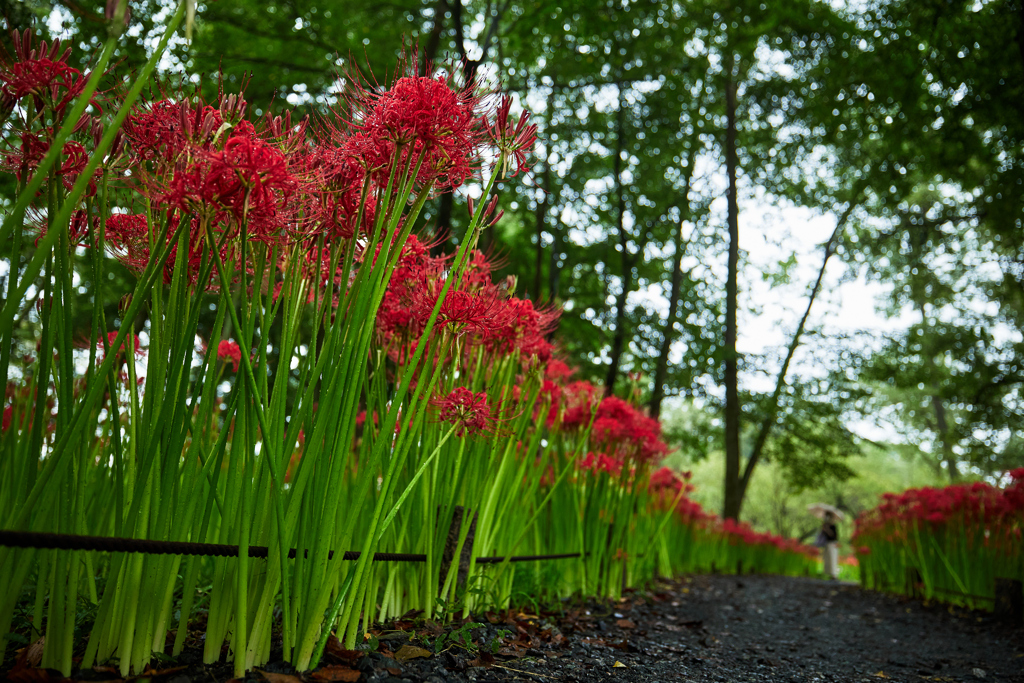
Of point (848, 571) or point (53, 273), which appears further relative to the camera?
point (848, 571)

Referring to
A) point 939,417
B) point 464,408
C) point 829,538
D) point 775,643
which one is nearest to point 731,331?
point 829,538

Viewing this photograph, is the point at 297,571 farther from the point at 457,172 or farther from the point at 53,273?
the point at 457,172

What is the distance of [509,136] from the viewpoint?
Answer: 1.77 metres

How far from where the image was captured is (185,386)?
1530 mm

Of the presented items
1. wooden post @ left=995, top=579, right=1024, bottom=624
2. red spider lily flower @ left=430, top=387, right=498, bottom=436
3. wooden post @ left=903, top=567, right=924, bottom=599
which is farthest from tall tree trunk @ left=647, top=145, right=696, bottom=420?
red spider lily flower @ left=430, top=387, right=498, bottom=436

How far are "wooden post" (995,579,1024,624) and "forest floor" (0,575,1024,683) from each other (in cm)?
11

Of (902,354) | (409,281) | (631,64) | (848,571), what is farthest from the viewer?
(848,571)

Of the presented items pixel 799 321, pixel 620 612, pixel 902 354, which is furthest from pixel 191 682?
pixel 902 354

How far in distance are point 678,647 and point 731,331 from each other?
985cm

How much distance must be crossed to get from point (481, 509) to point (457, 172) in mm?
1617

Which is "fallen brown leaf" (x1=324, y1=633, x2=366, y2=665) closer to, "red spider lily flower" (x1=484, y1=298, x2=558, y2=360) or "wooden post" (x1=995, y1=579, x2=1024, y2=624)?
"red spider lily flower" (x1=484, y1=298, x2=558, y2=360)

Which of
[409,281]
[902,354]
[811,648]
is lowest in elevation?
[811,648]

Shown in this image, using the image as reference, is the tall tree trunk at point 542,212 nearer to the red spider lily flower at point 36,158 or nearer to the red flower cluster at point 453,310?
the red flower cluster at point 453,310

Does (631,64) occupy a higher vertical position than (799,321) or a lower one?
higher
